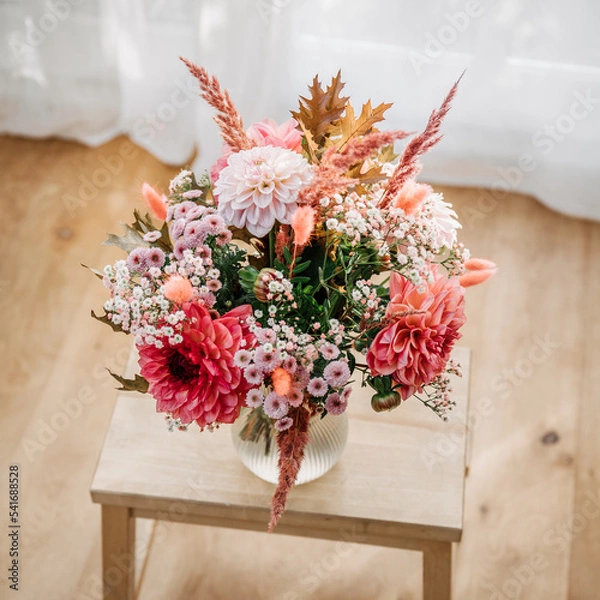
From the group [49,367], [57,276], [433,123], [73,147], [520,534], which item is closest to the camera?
[433,123]

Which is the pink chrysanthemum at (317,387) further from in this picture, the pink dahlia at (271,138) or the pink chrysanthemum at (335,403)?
the pink dahlia at (271,138)

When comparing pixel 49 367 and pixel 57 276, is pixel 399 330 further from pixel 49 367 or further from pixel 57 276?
pixel 57 276

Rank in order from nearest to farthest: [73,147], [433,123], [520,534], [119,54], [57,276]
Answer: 1. [433,123]
2. [520,534]
3. [57,276]
4. [119,54]
5. [73,147]

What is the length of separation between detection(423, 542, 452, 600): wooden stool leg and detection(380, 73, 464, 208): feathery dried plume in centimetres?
61

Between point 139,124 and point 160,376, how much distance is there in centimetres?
170

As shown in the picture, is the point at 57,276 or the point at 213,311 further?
the point at 57,276

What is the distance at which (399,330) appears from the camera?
0.99 m

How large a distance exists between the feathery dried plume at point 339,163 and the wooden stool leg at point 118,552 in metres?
0.68

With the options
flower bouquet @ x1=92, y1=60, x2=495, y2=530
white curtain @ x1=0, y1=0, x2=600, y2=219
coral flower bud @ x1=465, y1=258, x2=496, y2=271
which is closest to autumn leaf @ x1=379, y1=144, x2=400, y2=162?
flower bouquet @ x1=92, y1=60, x2=495, y2=530

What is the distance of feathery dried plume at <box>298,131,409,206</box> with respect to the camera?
924 mm

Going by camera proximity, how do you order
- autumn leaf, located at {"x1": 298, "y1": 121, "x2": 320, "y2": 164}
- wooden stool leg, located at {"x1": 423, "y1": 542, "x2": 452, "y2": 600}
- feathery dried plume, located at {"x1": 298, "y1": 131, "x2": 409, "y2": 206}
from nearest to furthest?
feathery dried plume, located at {"x1": 298, "y1": 131, "x2": 409, "y2": 206} → autumn leaf, located at {"x1": 298, "y1": 121, "x2": 320, "y2": 164} → wooden stool leg, located at {"x1": 423, "y1": 542, "x2": 452, "y2": 600}

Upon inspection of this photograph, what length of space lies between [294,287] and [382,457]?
44cm

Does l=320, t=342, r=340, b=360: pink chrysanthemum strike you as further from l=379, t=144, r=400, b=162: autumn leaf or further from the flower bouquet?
l=379, t=144, r=400, b=162: autumn leaf

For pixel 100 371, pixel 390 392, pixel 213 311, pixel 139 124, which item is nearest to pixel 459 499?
pixel 390 392
